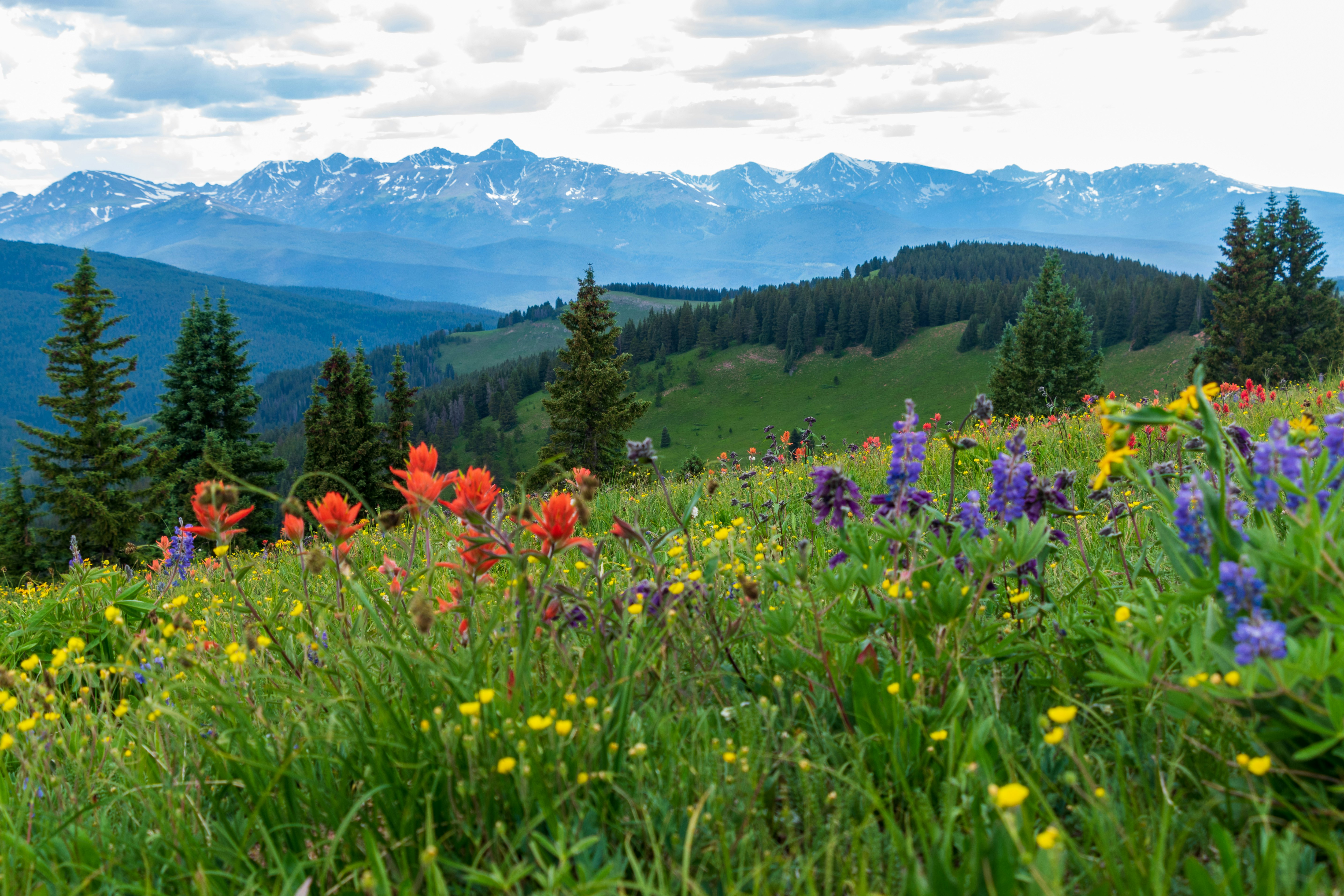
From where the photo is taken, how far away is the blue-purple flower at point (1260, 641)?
4.73 feet

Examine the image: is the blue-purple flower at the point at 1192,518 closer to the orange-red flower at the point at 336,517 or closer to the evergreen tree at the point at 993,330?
the orange-red flower at the point at 336,517

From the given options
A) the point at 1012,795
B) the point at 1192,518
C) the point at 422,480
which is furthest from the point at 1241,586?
the point at 422,480

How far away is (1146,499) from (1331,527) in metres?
2.73

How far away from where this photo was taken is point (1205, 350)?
2301 inches

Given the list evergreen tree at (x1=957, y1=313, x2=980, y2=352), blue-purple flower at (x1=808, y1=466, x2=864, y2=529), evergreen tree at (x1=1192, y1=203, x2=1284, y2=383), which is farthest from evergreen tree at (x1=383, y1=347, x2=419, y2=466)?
evergreen tree at (x1=957, y1=313, x2=980, y2=352)

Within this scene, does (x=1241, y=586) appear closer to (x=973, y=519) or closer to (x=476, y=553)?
(x=973, y=519)

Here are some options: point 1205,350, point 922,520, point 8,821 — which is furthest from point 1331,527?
point 1205,350

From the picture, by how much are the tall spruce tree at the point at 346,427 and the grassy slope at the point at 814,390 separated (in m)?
86.6

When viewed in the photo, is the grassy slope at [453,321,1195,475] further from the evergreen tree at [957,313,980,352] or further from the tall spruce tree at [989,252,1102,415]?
the tall spruce tree at [989,252,1102,415]

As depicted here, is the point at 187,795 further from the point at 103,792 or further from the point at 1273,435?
the point at 1273,435

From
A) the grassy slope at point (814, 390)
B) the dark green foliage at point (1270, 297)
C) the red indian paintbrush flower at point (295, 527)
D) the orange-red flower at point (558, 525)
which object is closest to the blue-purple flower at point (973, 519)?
the orange-red flower at point (558, 525)

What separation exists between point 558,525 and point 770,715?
0.89 meters

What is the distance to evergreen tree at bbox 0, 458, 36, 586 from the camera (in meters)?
37.0

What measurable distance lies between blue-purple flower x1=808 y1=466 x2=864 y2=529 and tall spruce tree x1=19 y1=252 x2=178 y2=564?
132ft
